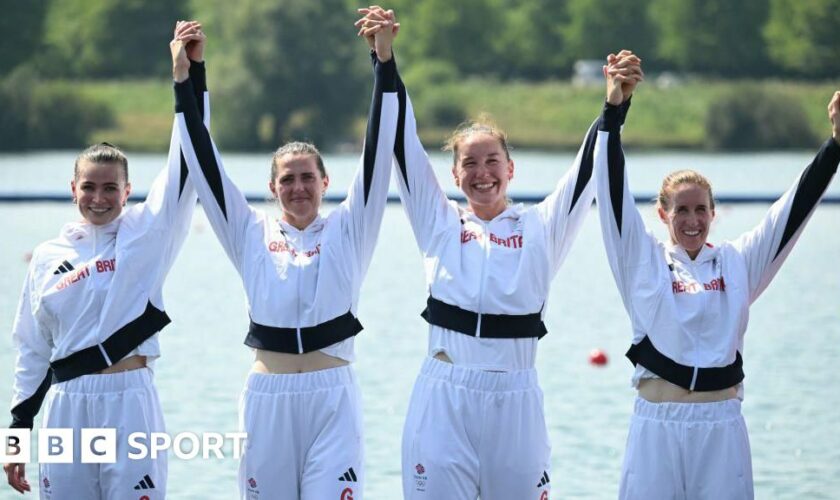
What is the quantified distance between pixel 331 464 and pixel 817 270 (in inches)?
646

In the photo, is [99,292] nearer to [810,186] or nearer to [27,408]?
[27,408]

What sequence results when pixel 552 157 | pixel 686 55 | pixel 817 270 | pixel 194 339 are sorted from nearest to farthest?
pixel 194 339 → pixel 817 270 → pixel 552 157 → pixel 686 55

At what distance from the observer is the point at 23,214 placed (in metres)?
25.6

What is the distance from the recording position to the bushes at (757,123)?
4850 cm

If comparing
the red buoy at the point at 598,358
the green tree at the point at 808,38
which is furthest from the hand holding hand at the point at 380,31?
the green tree at the point at 808,38

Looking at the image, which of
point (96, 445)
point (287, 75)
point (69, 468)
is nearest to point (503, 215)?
point (96, 445)

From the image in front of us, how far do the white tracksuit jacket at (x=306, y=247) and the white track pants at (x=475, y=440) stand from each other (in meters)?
0.47

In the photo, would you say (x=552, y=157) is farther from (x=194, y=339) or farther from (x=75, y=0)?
(x=75, y=0)

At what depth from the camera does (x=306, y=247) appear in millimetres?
5977

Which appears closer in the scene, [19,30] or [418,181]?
[418,181]

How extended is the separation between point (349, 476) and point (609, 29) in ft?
260

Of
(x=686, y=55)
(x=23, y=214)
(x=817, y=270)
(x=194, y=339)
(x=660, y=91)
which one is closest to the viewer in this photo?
(x=194, y=339)

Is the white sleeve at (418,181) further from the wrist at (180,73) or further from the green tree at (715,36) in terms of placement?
the green tree at (715,36)

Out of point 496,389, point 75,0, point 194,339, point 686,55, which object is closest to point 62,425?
point 496,389
